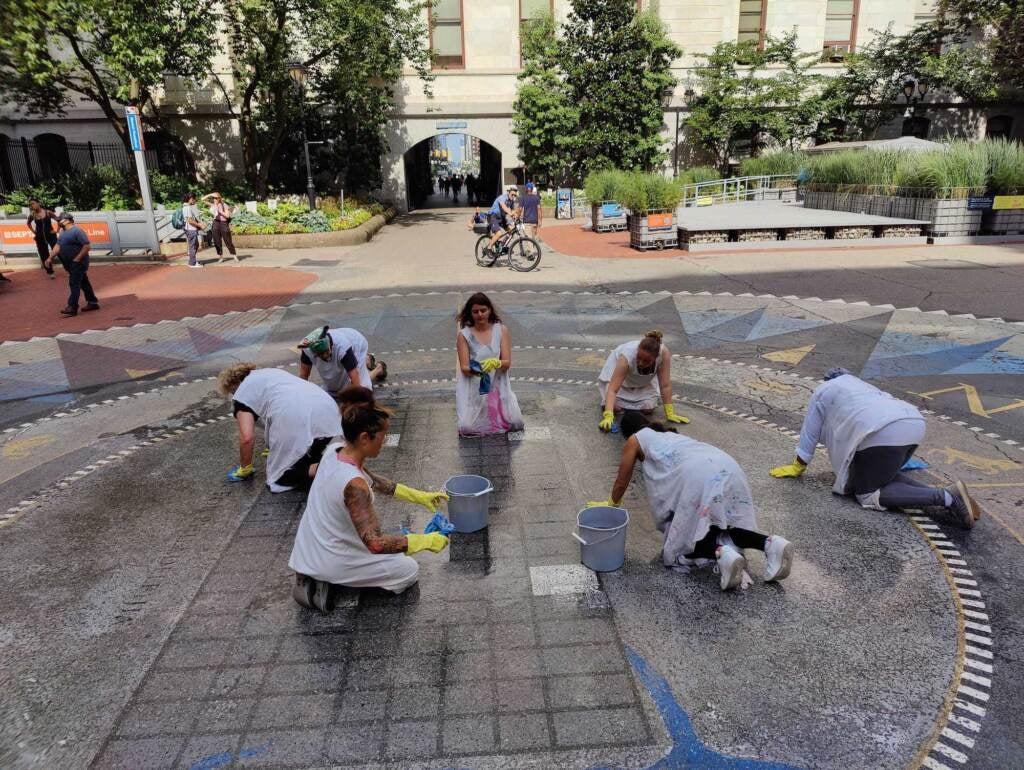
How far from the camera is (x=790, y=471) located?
5.85 m

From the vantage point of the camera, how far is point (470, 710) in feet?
11.1

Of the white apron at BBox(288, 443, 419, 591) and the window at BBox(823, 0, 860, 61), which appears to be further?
the window at BBox(823, 0, 860, 61)

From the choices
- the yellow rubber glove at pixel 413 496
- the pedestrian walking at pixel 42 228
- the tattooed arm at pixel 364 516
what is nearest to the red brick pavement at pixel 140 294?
the pedestrian walking at pixel 42 228

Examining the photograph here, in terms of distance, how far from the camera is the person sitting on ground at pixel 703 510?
13.9ft

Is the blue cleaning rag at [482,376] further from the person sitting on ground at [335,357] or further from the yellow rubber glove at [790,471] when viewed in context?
the yellow rubber glove at [790,471]

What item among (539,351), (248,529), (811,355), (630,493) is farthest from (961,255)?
(248,529)

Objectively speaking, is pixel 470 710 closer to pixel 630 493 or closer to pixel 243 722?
pixel 243 722

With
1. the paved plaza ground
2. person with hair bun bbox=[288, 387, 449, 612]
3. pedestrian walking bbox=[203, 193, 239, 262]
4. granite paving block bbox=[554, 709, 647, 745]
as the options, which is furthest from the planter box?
granite paving block bbox=[554, 709, 647, 745]

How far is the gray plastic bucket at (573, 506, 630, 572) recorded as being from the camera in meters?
4.41

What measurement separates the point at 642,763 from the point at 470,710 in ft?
2.73

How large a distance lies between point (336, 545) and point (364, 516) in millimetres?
306

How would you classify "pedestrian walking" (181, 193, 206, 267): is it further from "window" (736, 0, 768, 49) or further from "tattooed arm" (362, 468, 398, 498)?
"window" (736, 0, 768, 49)

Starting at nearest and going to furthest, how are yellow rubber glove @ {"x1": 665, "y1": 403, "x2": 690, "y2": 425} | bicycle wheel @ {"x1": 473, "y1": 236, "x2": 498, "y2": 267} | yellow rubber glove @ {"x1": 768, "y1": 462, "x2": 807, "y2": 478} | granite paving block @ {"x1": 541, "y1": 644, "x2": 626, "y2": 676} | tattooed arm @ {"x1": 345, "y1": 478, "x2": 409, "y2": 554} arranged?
granite paving block @ {"x1": 541, "y1": 644, "x2": 626, "y2": 676} → tattooed arm @ {"x1": 345, "y1": 478, "x2": 409, "y2": 554} → yellow rubber glove @ {"x1": 768, "y1": 462, "x2": 807, "y2": 478} → yellow rubber glove @ {"x1": 665, "y1": 403, "x2": 690, "y2": 425} → bicycle wheel @ {"x1": 473, "y1": 236, "x2": 498, "y2": 267}

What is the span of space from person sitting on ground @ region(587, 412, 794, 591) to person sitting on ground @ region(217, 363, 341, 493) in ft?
8.06
